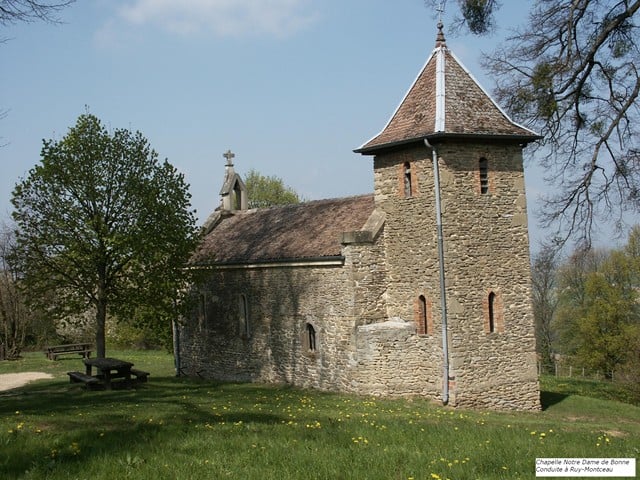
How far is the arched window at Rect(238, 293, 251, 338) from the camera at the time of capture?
24438 millimetres

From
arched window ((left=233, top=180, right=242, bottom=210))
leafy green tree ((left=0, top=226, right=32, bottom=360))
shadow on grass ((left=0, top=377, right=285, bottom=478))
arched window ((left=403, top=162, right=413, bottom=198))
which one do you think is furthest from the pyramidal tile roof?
leafy green tree ((left=0, top=226, right=32, bottom=360))

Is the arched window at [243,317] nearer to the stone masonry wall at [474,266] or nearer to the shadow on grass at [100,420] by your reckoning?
the shadow on grass at [100,420]

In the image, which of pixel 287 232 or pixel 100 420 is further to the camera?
pixel 287 232

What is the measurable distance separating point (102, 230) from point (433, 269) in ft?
32.4

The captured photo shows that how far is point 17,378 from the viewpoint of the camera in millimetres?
25672

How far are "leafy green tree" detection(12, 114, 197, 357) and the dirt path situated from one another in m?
4.01

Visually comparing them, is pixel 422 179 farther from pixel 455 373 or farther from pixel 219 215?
pixel 219 215

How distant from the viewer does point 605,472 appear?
26.8 feet

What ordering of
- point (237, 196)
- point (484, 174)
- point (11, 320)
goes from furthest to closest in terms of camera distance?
point (11, 320), point (237, 196), point (484, 174)

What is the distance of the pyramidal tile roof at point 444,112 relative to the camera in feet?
61.4

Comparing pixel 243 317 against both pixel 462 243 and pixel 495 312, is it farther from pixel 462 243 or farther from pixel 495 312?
pixel 495 312

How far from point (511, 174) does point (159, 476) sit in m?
14.7

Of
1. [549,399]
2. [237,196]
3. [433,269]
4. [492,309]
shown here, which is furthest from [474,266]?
[237,196]

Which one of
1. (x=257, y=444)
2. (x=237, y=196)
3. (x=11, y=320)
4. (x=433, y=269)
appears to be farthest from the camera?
(x=11, y=320)
